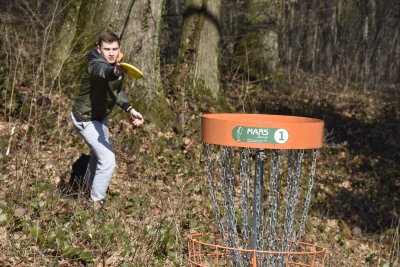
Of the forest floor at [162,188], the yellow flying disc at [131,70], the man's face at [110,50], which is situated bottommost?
the forest floor at [162,188]

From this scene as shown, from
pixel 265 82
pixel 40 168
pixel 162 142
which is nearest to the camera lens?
pixel 40 168

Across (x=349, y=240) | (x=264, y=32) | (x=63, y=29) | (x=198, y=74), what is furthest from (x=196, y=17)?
(x=349, y=240)

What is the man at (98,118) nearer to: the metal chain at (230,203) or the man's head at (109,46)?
the man's head at (109,46)

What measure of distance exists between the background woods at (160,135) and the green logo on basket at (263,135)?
1.56m

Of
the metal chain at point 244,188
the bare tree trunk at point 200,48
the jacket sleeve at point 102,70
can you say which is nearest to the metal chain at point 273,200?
the metal chain at point 244,188

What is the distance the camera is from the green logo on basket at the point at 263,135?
4492mm

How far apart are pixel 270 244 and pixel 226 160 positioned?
0.63m

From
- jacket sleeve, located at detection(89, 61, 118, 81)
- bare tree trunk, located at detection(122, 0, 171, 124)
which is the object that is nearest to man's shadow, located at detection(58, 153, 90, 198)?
jacket sleeve, located at detection(89, 61, 118, 81)

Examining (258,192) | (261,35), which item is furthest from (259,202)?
(261,35)

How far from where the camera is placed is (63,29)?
33.7 ft

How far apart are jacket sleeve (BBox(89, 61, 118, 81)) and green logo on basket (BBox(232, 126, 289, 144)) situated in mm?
1738

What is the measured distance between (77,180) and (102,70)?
5.14 feet

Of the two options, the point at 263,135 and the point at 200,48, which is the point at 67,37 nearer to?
the point at 200,48

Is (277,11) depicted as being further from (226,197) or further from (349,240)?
(226,197)
